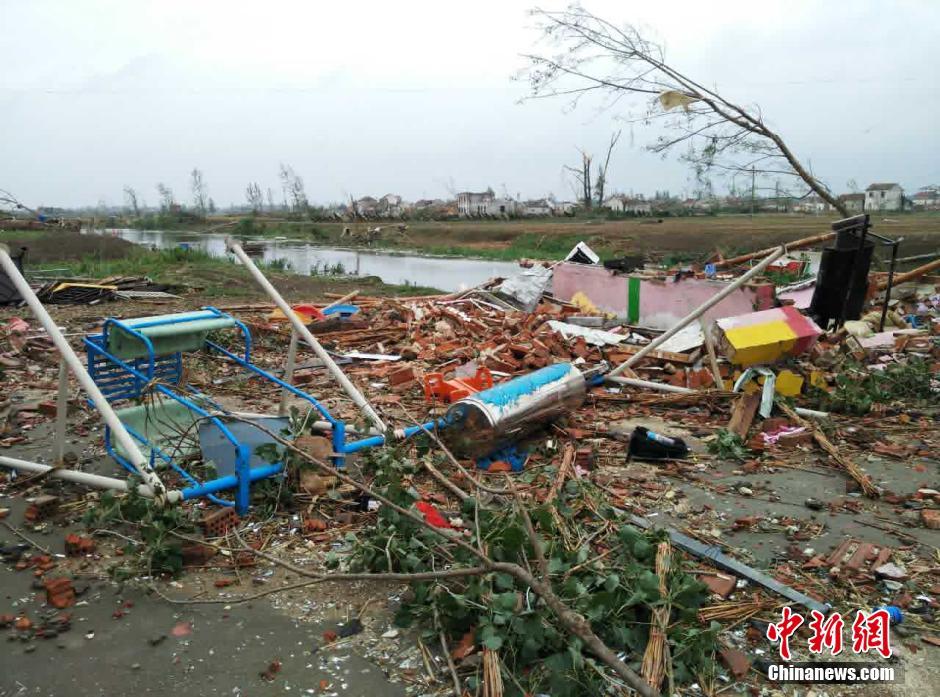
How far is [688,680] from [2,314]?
519 inches

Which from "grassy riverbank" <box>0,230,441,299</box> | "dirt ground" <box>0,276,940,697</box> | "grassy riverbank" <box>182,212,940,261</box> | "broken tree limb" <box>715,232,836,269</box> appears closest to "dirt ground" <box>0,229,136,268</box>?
"grassy riverbank" <box>0,230,441,299</box>

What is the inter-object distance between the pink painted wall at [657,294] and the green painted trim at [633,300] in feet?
0.28

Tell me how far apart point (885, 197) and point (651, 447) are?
2884 inches

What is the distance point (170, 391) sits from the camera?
431 centimetres

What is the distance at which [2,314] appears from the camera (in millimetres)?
12055

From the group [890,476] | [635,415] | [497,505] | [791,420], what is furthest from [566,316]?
[497,505]

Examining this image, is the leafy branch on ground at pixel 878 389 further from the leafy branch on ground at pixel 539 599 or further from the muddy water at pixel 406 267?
the muddy water at pixel 406 267

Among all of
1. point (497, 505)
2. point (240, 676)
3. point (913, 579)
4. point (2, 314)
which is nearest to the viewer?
point (240, 676)

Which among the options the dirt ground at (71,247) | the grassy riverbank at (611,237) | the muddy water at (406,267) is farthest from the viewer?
the grassy riverbank at (611,237)

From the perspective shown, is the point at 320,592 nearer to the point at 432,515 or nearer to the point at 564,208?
the point at 432,515

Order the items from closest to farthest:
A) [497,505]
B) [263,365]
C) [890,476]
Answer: [497,505] → [890,476] → [263,365]

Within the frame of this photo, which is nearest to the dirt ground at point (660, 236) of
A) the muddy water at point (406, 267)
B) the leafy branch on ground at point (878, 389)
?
the muddy water at point (406, 267)

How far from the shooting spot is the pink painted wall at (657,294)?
31.2 feet

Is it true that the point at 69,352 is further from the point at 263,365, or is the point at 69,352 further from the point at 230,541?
the point at 263,365
